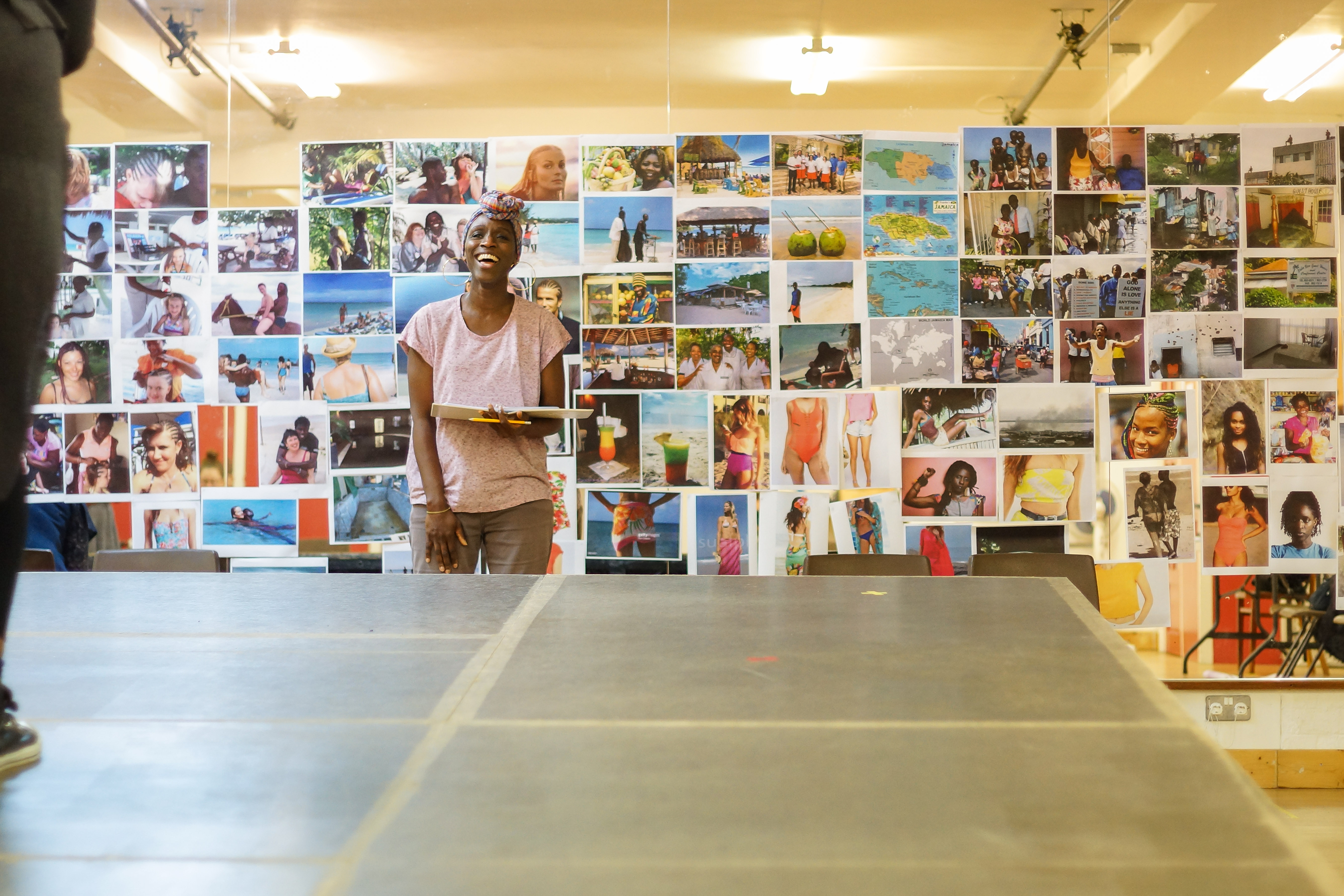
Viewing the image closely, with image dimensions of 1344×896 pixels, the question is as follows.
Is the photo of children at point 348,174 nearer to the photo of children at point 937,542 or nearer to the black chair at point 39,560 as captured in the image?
the black chair at point 39,560

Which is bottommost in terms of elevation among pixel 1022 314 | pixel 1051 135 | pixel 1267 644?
pixel 1267 644

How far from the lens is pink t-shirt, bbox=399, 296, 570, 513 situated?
2.75m

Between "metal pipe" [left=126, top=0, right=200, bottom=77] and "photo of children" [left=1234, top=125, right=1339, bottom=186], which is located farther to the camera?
"metal pipe" [left=126, top=0, right=200, bottom=77]

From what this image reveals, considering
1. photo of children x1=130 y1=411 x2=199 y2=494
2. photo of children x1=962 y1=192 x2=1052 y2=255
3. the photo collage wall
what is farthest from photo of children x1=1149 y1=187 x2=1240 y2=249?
photo of children x1=130 y1=411 x2=199 y2=494

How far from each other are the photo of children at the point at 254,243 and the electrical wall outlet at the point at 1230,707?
328 cm

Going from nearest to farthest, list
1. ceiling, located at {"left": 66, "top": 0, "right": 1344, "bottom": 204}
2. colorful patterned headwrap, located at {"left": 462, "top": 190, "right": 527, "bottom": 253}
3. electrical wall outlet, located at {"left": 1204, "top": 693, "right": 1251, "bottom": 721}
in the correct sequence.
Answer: colorful patterned headwrap, located at {"left": 462, "top": 190, "right": 527, "bottom": 253} < electrical wall outlet, located at {"left": 1204, "top": 693, "right": 1251, "bottom": 721} < ceiling, located at {"left": 66, "top": 0, "right": 1344, "bottom": 204}

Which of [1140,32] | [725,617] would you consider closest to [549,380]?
[725,617]

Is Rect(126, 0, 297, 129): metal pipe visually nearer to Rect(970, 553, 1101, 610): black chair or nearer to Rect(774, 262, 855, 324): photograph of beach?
Rect(774, 262, 855, 324): photograph of beach

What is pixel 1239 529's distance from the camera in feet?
11.9

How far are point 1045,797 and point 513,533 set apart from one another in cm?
200

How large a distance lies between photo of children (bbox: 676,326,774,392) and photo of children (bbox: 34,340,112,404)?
1931 millimetres

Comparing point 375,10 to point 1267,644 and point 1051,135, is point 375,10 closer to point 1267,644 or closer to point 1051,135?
point 1051,135

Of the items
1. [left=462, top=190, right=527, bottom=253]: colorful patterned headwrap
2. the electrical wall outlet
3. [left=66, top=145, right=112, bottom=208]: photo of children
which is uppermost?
[left=66, top=145, right=112, bottom=208]: photo of children

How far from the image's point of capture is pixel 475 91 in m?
3.69
